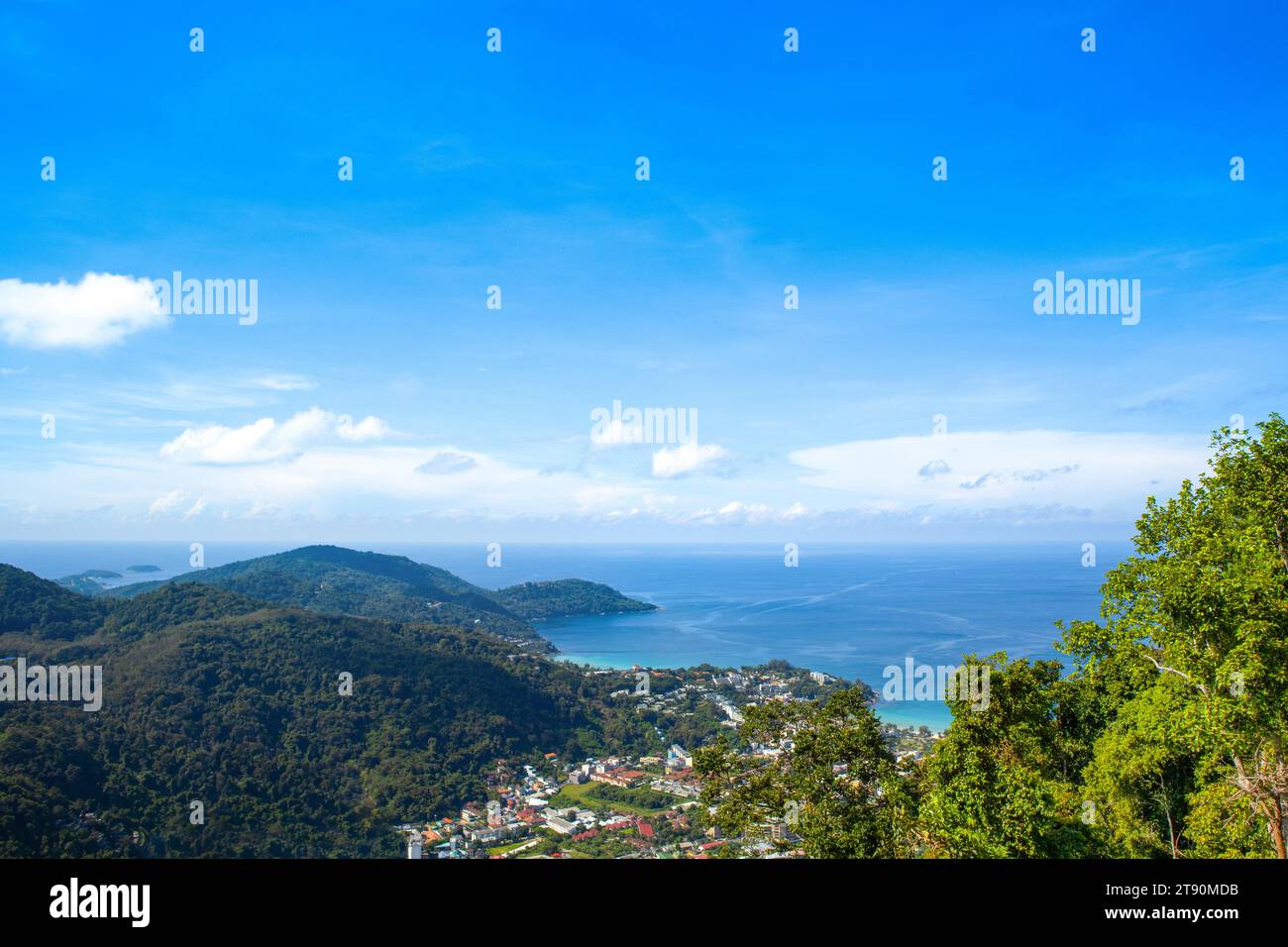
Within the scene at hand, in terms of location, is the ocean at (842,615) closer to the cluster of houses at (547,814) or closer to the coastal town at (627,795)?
the coastal town at (627,795)

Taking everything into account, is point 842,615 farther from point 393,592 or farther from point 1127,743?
point 1127,743

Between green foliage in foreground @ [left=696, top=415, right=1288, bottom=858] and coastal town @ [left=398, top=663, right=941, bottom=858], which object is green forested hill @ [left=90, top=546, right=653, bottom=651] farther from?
green foliage in foreground @ [left=696, top=415, right=1288, bottom=858]

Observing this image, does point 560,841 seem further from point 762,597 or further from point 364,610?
point 762,597

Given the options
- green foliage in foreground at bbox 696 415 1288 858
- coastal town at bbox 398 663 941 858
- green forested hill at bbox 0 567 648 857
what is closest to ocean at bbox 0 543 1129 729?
coastal town at bbox 398 663 941 858
